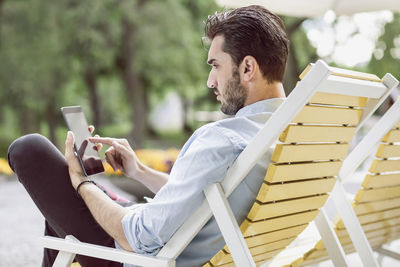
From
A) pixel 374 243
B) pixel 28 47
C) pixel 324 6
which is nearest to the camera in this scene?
pixel 374 243

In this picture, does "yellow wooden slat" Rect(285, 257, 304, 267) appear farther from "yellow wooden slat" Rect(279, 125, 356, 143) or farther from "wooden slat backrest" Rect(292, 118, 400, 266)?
"yellow wooden slat" Rect(279, 125, 356, 143)

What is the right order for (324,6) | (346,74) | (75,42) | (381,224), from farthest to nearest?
(75,42) < (324,6) < (381,224) < (346,74)

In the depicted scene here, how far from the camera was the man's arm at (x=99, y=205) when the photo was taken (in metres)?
1.99

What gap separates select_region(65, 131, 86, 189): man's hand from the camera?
215cm

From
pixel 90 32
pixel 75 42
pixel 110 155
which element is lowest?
pixel 110 155

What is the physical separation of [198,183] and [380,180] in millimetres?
1143

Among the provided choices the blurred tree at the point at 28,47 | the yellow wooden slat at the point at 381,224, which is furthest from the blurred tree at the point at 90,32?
the yellow wooden slat at the point at 381,224

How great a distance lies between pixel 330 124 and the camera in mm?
2018

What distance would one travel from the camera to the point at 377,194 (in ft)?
8.55

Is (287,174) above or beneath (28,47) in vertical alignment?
beneath

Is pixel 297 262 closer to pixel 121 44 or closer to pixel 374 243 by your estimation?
pixel 374 243

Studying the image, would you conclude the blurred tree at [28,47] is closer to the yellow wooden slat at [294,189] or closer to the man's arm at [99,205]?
the man's arm at [99,205]

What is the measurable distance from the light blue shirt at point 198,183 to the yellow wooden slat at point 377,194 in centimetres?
73

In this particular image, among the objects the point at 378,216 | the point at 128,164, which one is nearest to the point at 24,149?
the point at 128,164
